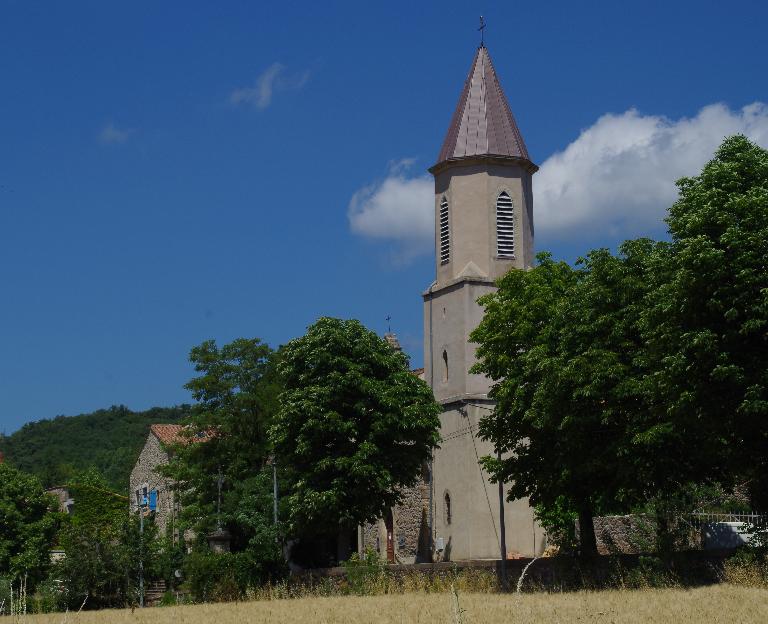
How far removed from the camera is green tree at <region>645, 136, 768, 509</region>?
2233 cm

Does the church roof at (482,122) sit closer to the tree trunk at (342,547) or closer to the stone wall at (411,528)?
the stone wall at (411,528)

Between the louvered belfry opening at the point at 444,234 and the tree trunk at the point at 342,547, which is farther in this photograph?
the louvered belfry opening at the point at 444,234

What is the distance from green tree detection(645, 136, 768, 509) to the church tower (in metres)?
21.0

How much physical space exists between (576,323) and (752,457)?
22.5ft

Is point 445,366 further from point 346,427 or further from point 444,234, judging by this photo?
point 346,427

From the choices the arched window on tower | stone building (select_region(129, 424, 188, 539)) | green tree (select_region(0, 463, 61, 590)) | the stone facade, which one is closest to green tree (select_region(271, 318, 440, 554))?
the arched window on tower

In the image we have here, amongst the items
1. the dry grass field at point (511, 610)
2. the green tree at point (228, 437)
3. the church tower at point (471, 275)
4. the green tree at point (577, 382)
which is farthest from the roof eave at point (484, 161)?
the dry grass field at point (511, 610)

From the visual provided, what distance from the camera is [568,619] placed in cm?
1644

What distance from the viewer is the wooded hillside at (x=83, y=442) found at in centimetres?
11844

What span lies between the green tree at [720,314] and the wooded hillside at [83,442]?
93.3 meters

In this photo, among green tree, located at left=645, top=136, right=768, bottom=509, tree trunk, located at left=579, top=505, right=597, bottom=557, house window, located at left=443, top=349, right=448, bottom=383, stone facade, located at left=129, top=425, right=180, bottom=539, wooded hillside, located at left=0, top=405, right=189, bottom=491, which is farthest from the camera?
wooded hillside, located at left=0, top=405, right=189, bottom=491

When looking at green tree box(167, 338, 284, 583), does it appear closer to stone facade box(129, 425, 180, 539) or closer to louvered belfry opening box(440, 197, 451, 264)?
louvered belfry opening box(440, 197, 451, 264)

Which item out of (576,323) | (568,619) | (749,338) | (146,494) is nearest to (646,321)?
(749,338)

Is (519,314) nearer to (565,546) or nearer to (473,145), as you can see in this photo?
(565,546)
